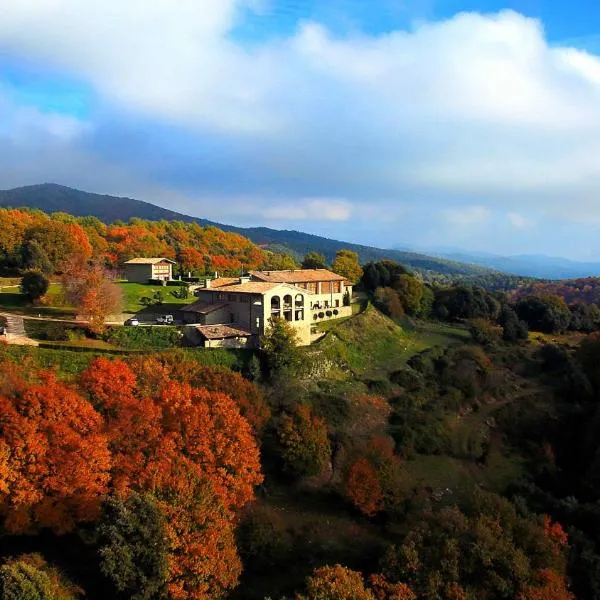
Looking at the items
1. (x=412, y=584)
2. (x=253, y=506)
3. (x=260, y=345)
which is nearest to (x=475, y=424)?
(x=260, y=345)

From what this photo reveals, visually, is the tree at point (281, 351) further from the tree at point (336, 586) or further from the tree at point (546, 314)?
the tree at point (546, 314)

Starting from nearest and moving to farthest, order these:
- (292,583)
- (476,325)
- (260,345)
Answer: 1. (292,583)
2. (260,345)
3. (476,325)

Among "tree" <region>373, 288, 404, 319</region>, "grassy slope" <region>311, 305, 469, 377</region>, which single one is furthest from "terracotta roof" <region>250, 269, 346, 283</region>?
"tree" <region>373, 288, 404, 319</region>

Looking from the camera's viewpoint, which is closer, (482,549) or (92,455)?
(482,549)

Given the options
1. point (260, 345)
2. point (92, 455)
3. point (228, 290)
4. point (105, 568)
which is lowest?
point (105, 568)

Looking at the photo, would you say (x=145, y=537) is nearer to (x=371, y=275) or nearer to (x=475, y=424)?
(x=475, y=424)

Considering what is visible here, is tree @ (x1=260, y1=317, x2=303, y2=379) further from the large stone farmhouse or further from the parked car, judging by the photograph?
the parked car

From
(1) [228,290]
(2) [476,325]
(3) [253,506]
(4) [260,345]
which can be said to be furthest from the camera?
(2) [476,325]
